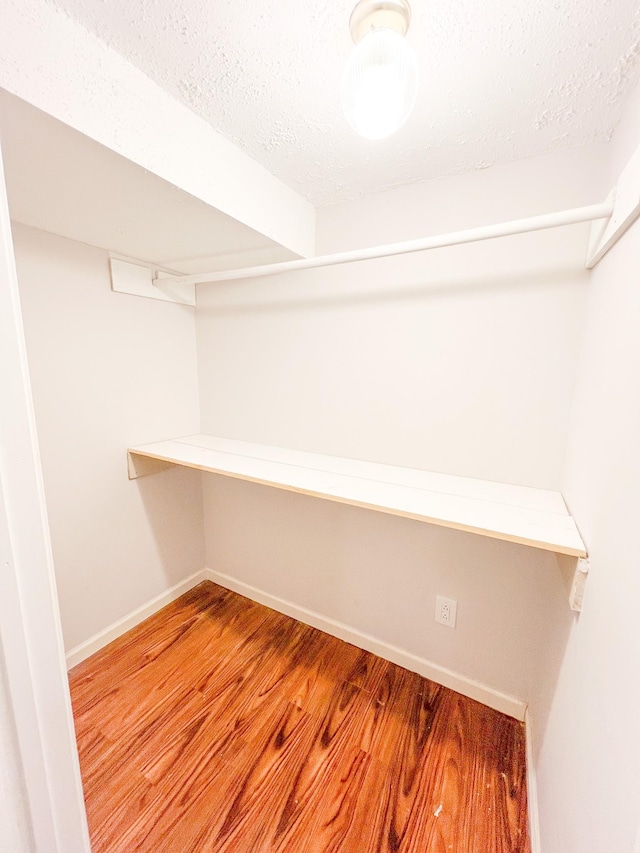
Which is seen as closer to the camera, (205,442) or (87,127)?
(87,127)

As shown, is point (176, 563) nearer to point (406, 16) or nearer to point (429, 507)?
point (429, 507)

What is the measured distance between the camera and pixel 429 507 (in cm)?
102

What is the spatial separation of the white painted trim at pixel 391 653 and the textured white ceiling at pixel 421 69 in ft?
6.34

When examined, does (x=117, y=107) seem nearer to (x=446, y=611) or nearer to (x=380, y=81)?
(x=380, y=81)

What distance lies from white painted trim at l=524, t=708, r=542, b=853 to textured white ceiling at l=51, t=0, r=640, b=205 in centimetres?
190

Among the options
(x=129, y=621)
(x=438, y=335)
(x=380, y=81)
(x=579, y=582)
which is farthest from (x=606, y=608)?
(x=129, y=621)

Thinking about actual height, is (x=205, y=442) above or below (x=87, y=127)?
below

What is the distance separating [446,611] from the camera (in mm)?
1387

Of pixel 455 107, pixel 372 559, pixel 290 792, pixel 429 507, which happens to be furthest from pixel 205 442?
pixel 455 107

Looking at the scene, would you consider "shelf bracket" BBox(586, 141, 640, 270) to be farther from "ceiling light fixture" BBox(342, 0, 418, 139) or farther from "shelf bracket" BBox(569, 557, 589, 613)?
"shelf bracket" BBox(569, 557, 589, 613)

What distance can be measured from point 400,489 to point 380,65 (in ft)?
3.46

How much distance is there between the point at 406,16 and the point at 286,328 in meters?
1.04

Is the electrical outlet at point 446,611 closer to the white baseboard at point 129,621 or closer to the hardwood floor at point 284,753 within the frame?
the hardwood floor at point 284,753

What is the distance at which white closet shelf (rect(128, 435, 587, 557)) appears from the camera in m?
0.90
